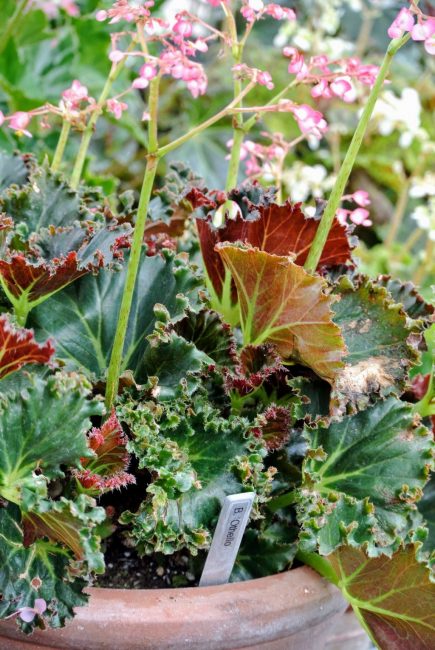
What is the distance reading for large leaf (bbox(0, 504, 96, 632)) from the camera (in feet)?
2.54

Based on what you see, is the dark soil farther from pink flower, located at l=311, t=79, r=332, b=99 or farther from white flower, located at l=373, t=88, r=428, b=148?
white flower, located at l=373, t=88, r=428, b=148

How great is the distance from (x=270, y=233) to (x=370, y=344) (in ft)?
0.57

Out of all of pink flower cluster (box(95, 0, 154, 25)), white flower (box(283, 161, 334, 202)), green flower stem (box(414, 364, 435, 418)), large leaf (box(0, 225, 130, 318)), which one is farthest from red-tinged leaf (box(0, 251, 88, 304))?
white flower (box(283, 161, 334, 202))

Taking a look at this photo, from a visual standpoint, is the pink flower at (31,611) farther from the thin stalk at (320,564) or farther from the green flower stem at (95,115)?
the green flower stem at (95,115)

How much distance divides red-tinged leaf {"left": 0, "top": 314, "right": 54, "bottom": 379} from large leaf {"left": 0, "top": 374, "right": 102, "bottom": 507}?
0.08 feet

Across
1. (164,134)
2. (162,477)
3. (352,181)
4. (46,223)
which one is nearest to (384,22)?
(352,181)

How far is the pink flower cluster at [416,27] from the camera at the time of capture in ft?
2.69

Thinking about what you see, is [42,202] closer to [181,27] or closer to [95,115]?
[95,115]

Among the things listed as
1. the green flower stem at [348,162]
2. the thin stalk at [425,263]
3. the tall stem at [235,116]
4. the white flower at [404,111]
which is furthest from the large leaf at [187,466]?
the thin stalk at [425,263]

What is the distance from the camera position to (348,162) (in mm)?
882

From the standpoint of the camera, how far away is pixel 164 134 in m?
3.53

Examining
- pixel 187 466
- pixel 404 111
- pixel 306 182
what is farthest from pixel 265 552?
pixel 404 111

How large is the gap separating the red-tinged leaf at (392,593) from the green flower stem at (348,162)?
33cm

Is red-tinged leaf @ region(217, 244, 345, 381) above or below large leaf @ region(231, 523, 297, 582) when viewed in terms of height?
above
